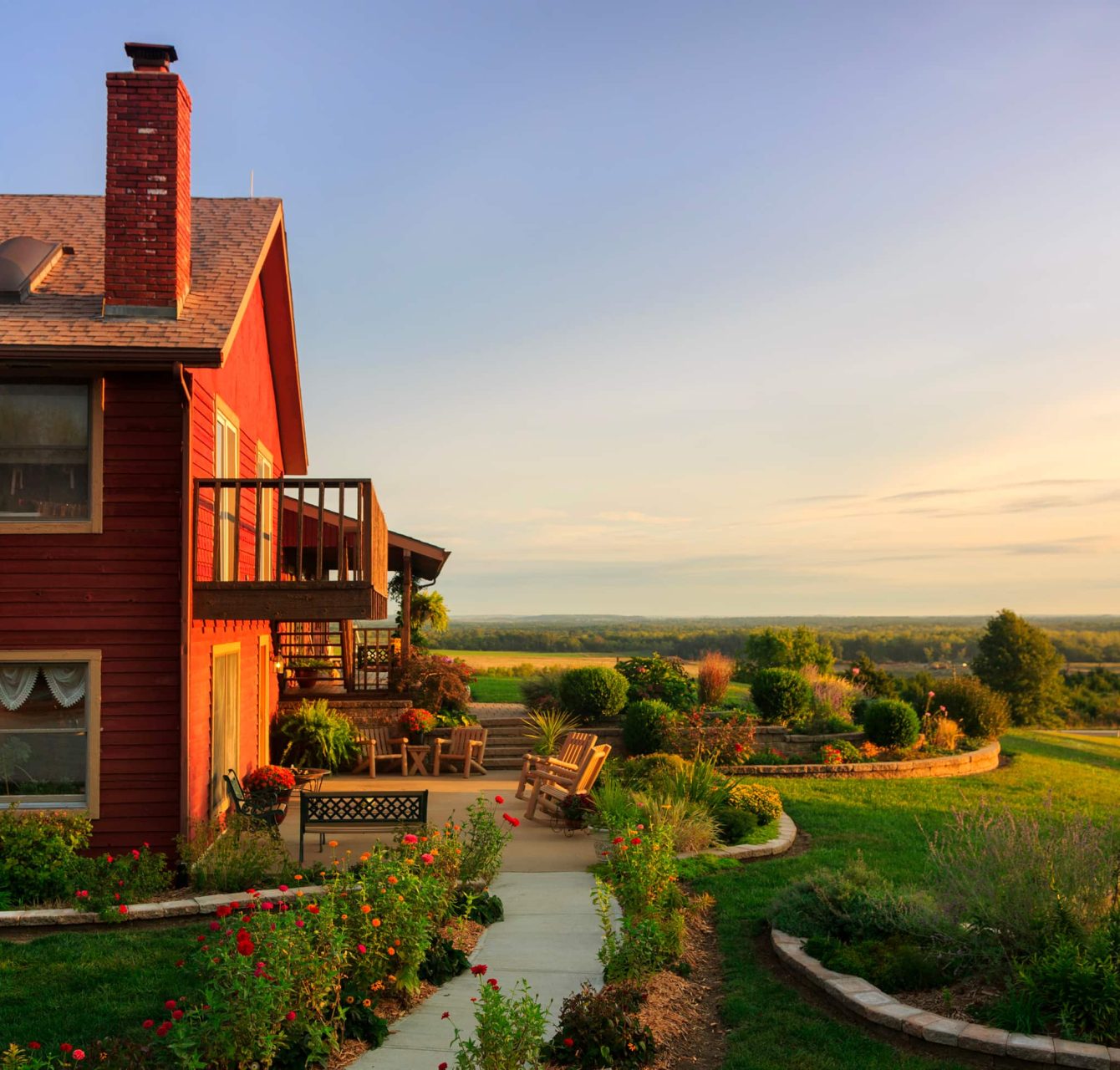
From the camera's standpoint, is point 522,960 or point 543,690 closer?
point 522,960

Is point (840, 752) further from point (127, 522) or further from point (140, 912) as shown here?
point (127, 522)

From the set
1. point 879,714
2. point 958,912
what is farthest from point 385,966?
point 879,714

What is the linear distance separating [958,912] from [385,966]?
3.64m

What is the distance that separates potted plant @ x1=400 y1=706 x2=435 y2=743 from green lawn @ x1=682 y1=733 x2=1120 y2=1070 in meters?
6.12

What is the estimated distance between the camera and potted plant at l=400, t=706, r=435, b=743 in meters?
16.8

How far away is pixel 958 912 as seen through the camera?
6289 mm

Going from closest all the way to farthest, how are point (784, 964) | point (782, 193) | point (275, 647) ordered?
1. point (784, 964)
2. point (782, 193)
3. point (275, 647)

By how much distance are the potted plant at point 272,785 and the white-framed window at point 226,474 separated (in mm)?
2390

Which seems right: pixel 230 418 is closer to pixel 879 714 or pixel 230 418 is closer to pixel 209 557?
pixel 209 557

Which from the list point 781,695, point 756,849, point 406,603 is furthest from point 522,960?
point 406,603

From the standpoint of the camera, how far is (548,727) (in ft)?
55.6

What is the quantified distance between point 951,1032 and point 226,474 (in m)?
9.20

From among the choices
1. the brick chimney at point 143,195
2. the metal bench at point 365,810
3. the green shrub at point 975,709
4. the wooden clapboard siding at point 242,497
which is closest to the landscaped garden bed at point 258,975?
the metal bench at point 365,810

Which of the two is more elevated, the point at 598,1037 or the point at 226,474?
the point at 226,474
